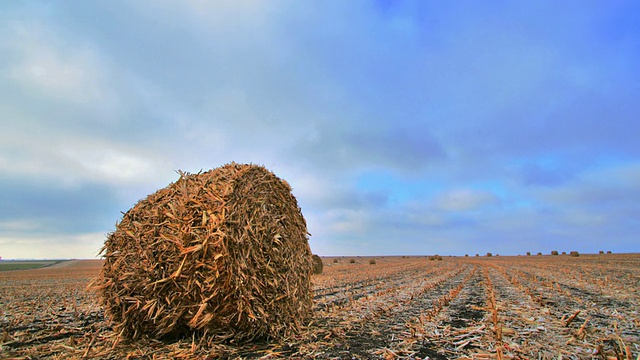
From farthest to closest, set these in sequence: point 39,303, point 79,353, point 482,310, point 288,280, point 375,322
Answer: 1. point 39,303
2. point 482,310
3. point 375,322
4. point 288,280
5. point 79,353

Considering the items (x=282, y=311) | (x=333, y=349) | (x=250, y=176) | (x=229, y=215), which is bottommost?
(x=333, y=349)

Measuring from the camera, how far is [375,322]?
20.6 feet

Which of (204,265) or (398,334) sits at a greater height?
(204,265)

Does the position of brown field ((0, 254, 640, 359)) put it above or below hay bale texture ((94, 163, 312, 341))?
below

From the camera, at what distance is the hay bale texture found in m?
4.93

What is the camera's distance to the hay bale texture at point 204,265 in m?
4.93

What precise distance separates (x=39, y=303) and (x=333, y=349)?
9142mm

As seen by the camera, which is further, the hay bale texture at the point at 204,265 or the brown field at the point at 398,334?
the hay bale texture at the point at 204,265

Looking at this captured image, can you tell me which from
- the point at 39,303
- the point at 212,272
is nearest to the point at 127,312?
the point at 212,272

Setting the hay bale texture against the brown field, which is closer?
the brown field

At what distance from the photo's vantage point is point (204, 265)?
16.1ft

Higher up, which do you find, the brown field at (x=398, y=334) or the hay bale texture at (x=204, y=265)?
the hay bale texture at (x=204, y=265)

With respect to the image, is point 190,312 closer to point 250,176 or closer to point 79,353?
point 79,353

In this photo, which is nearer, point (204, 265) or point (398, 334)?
point (204, 265)
